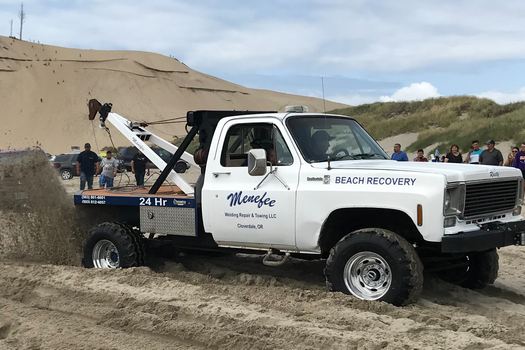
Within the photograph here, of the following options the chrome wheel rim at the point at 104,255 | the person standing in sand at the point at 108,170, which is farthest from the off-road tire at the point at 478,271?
the person standing in sand at the point at 108,170

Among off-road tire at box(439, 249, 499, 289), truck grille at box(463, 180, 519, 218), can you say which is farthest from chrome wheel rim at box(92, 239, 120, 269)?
truck grille at box(463, 180, 519, 218)

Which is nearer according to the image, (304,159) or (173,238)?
(304,159)

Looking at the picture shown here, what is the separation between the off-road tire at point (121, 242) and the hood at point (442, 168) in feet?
8.93

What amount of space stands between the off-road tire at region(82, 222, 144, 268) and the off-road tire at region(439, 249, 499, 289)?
151 inches

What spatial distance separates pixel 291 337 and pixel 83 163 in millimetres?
13601

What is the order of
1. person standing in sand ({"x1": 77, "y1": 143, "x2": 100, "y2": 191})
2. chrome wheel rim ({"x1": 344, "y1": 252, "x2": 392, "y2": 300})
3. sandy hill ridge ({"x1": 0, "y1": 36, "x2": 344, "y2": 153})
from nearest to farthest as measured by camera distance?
chrome wheel rim ({"x1": 344, "y1": 252, "x2": 392, "y2": 300})
person standing in sand ({"x1": 77, "y1": 143, "x2": 100, "y2": 191})
sandy hill ridge ({"x1": 0, "y1": 36, "x2": 344, "y2": 153})

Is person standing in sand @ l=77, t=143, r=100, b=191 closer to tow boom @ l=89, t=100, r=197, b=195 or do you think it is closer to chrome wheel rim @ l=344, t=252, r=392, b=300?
tow boom @ l=89, t=100, r=197, b=195

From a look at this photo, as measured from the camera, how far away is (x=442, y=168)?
6.53 meters

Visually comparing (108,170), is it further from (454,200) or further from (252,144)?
(454,200)

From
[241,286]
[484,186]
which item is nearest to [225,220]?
[241,286]

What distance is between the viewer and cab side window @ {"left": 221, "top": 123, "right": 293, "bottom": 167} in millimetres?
7109

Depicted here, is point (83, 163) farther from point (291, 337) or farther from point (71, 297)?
point (291, 337)

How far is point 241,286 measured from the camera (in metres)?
7.28

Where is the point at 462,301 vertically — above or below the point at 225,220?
below
